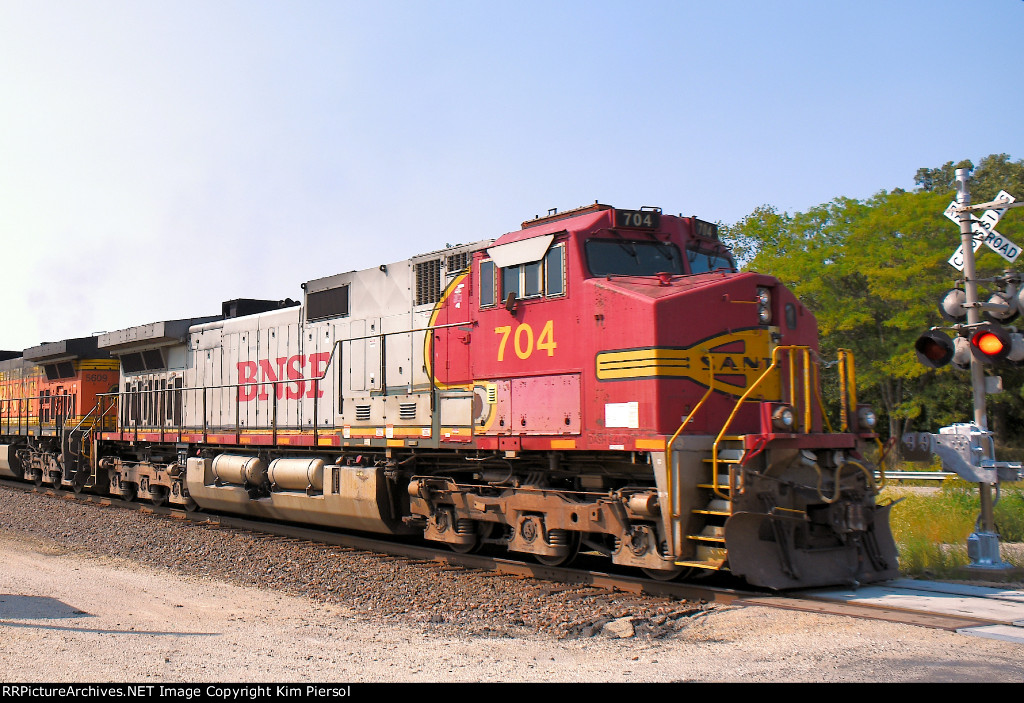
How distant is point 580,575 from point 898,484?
1568 centimetres

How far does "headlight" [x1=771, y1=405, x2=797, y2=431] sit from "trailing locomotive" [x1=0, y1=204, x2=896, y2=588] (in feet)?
0.04

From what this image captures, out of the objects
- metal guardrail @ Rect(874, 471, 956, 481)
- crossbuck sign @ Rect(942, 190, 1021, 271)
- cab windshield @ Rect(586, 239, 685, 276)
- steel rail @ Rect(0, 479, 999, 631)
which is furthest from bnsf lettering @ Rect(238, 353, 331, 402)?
metal guardrail @ Rect(874, 471, 956, 481)

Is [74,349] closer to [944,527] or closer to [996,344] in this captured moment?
[944,527]

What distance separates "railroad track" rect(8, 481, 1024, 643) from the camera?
Result: 22.2 ft

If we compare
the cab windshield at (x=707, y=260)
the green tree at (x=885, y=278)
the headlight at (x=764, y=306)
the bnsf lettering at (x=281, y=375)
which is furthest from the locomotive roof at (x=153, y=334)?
the green tree at (x=885, y=278)

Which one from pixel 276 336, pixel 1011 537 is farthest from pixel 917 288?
pixel 276 336

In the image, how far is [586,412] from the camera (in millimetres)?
8703

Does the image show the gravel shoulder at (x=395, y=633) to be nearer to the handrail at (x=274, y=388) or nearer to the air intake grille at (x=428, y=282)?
the handrail at (x=274, y=388)

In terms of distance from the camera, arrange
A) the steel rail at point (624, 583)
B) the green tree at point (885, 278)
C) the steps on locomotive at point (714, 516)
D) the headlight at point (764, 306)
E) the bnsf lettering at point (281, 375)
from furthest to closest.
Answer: the green tree at point (885, 278), the bnsf lettering at point (281, 375), the headlight at point (764, 306), the steps on locomotive at point (714, 516), the steel rail at point (624, 583)

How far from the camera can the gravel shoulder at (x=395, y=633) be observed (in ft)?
17.6

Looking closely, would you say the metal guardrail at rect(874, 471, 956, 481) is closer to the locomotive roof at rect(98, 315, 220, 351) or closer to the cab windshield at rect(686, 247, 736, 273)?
the cab windshield at rect(686, 247, 736, 273)

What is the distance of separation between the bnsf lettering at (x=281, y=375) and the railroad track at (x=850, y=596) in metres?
3.21

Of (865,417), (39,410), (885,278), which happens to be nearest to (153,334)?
(39,410)
